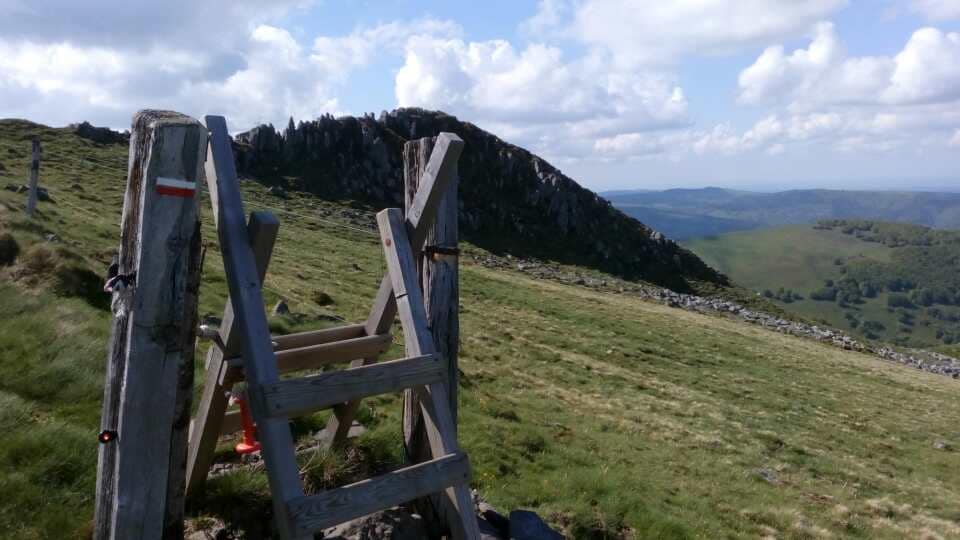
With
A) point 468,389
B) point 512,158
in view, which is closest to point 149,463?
point 468,389

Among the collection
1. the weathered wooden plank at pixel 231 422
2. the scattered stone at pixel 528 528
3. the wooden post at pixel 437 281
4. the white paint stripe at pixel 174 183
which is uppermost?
the white paint stripe at pixel 174 183

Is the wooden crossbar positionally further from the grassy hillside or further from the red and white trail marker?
the red and white trail marker

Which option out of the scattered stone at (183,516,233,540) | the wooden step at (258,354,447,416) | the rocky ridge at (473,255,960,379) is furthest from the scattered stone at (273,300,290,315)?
the rocky ridge at (473,255,960,379)

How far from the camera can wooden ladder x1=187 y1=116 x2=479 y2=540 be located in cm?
423

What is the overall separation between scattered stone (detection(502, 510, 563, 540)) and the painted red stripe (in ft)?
15.3

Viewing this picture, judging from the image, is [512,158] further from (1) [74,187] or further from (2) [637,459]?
(2) [637,459]

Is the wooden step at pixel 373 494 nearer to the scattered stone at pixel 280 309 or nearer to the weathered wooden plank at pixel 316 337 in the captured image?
the weathered wooden plank at pixel 316 337

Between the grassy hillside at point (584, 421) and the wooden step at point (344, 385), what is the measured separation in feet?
6.65

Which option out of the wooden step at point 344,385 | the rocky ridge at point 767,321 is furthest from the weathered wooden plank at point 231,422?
the rocky ridge at point 767,321

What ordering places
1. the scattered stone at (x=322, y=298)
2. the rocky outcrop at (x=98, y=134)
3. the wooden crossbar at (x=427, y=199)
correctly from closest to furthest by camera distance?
the wooden crossbar at (x=427, y=199), the scattered stone at (x=322, y=298), the rocky outcrop at (x=98, y=134)

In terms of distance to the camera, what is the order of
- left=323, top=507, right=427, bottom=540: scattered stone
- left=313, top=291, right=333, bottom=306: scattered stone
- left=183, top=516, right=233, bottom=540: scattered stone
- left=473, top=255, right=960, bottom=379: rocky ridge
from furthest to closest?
left=473, top=255, right=960, bottom=379: rocky ridge
left=313, top=291, right=333, bottom=306: scattered stone
left=323, top=507, right=427, bottom=540: scattered stone
left=183, top=516, right=233, bottom=540: scattered stone

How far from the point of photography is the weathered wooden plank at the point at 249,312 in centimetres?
413

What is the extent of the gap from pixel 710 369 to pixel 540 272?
43.4m

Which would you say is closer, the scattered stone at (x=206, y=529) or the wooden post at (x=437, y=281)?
the scattered stone at (x=206, y=529)
